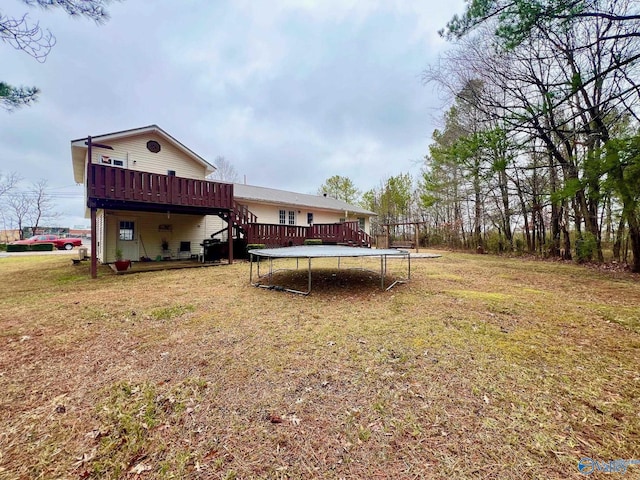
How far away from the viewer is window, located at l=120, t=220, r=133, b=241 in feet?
38.7

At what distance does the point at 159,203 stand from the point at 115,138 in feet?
15.0

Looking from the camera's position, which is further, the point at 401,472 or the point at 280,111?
the point at 280,111

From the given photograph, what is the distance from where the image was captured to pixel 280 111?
19.8m

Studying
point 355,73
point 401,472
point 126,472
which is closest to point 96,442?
point 126,472

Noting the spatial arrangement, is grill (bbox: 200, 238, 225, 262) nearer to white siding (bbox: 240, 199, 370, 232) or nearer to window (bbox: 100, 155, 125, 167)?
white siding (bbox: 240, 199, 370, 232)

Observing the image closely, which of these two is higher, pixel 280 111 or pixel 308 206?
pixel 280 111

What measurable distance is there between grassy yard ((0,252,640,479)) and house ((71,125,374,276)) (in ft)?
15.8

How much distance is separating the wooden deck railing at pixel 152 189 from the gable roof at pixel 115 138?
300cm

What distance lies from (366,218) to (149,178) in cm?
1814

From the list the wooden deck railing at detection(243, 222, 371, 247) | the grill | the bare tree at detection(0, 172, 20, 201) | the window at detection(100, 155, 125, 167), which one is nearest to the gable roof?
the window at detection(100, 155, 125, 167)

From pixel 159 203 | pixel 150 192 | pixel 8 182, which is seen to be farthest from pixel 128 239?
pixel 8 182

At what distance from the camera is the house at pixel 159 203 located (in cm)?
838

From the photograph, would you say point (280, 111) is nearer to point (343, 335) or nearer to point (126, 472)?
point (343, 335)

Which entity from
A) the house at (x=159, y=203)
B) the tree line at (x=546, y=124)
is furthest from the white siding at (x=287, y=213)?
the tree line at (x=546, y=124)
